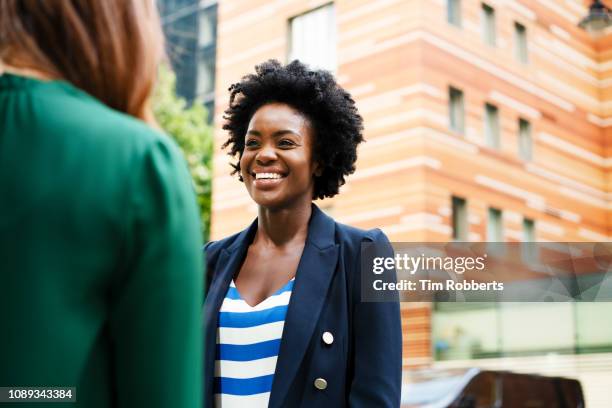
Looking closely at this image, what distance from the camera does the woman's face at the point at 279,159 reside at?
111 inches

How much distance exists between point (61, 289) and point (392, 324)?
167 cm

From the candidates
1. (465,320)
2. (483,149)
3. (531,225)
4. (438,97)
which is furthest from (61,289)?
(531,225)

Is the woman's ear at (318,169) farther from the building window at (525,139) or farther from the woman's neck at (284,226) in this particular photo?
the building window at (525,139)

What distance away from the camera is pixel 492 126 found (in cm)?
1598

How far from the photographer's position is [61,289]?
40.2 inches

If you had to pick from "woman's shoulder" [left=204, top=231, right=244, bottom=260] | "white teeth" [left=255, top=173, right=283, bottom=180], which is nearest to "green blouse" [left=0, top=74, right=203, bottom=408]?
"white teeth" [left=255, top=173, right=283, bottom=180]

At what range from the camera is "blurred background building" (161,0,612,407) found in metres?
14.1

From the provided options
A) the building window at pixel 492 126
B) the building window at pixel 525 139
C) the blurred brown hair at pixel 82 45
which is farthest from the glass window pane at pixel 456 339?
the blurred brown hair at pixel 82 45

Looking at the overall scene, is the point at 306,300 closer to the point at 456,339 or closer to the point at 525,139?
the point at 456,339

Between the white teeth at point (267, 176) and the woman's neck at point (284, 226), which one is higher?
the white teeth at point (267, 176)

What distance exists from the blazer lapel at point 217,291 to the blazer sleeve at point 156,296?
61.1 inches

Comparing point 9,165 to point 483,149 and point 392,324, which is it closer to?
point 392,324

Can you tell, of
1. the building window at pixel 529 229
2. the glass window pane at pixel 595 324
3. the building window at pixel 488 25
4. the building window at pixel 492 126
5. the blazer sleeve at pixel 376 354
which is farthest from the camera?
the building window at pixel 529 229

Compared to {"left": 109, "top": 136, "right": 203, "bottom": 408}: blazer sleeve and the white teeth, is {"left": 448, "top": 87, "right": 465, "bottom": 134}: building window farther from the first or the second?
{"left": 109, "top": 136, "right": 203, "bottom": 408}: blazer sleeve
